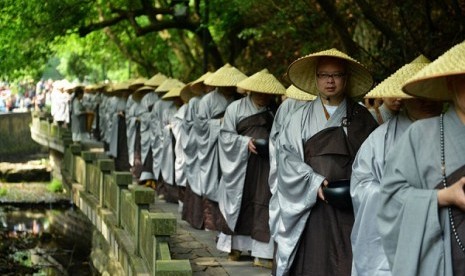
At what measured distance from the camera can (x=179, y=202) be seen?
15023mm

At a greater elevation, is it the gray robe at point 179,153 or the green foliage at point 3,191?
the gray robe at point 179,153

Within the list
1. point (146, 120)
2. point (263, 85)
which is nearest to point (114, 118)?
point (146, 120)

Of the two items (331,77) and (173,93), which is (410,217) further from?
(173,93)

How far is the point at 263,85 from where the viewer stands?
33.2 ft

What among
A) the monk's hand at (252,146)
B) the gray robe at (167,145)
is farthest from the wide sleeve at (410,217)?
the gray robe at (167,145)

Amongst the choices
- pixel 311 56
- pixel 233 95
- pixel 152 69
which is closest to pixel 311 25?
pixel 233 95

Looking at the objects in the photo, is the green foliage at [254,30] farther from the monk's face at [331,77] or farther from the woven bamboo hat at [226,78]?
the monk's face at [331,77]

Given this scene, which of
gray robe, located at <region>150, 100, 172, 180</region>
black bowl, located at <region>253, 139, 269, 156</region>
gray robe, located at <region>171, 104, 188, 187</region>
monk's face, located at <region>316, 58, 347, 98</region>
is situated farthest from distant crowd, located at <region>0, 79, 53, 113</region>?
monk's face, located at <region>316, 58, 347, 98</region>

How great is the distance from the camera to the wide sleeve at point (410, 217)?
451 cm

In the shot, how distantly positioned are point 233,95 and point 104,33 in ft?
62.7

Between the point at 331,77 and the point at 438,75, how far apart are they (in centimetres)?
294

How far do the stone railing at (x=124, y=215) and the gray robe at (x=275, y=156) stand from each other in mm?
895

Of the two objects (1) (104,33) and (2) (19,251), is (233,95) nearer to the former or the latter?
(2) (19,251)

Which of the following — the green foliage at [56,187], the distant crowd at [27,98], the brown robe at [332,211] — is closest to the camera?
the brown robe at [332,211]
